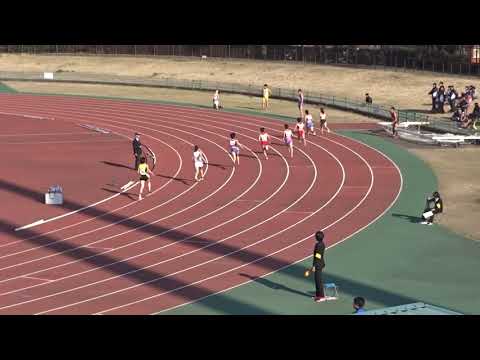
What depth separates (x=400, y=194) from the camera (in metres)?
29.5

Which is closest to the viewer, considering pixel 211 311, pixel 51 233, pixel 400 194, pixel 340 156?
pixel 211 311

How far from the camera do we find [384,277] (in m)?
21.1

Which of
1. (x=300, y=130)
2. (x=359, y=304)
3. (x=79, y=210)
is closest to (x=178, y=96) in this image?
(x=300, y=130)

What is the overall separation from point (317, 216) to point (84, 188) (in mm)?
8448

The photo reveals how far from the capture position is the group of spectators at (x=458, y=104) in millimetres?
42594

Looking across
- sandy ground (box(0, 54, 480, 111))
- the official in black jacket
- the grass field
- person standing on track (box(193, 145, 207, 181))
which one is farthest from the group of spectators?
the official in black jacket

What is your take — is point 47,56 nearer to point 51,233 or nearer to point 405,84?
point 405,84

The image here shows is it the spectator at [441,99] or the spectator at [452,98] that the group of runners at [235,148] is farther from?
the spectator at [452,98]

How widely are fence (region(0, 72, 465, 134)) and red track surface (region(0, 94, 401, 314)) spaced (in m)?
7.02

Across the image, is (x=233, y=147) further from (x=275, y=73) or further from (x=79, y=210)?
(x=275, y=73)

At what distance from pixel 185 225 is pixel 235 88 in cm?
3493

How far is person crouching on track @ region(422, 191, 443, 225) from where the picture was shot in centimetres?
2561

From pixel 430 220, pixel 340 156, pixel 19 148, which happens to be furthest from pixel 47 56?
pixel 430 220

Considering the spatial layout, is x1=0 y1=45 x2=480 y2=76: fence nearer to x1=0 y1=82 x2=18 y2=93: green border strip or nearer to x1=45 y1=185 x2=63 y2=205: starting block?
x1=0 y1=82 x2=18 y2=93: green border strip
